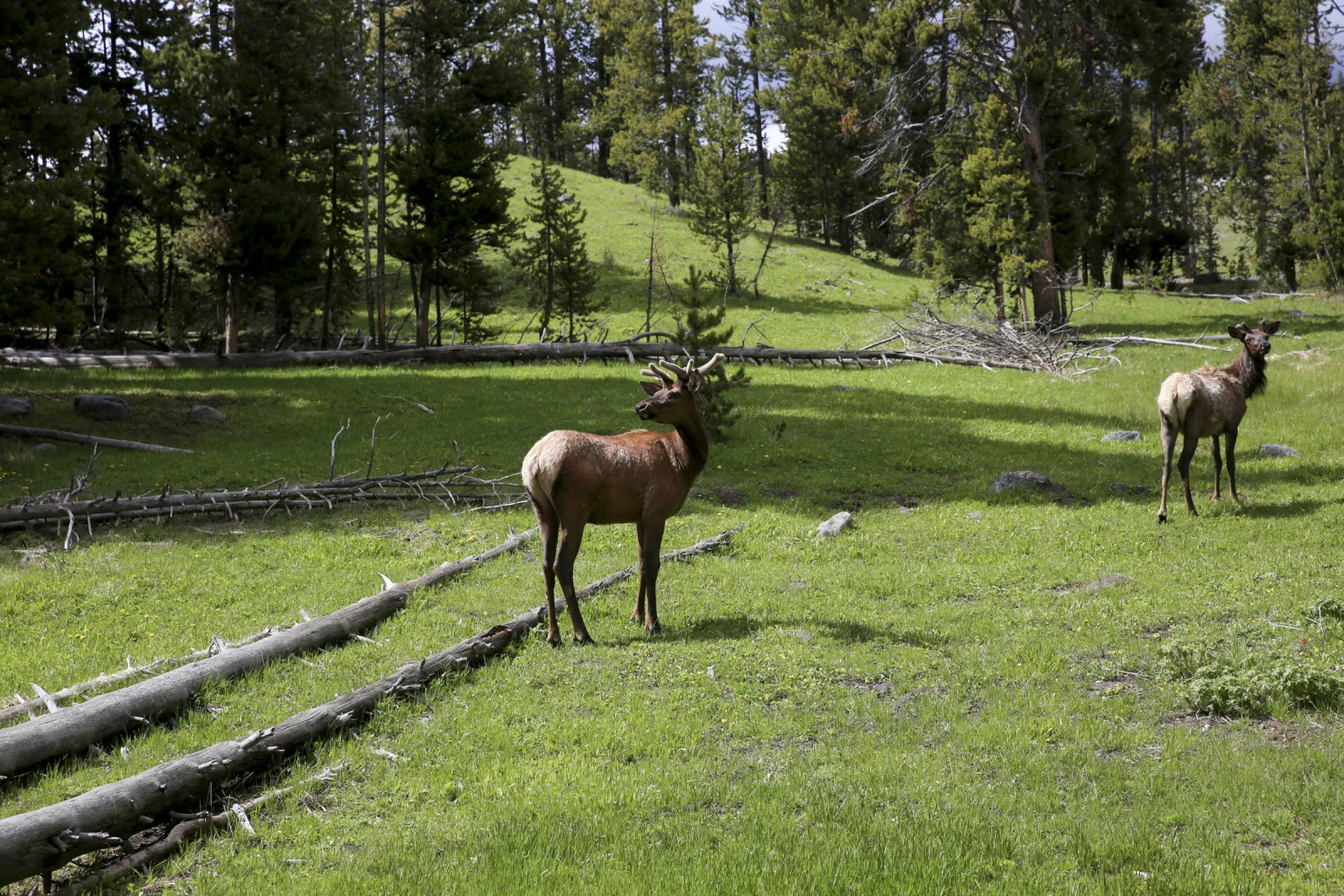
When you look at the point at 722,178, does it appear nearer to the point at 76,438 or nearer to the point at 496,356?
the point at 496,356

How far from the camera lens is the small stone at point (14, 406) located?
20812 millimetres

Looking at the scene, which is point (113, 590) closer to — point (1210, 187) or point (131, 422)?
point (131, 422)

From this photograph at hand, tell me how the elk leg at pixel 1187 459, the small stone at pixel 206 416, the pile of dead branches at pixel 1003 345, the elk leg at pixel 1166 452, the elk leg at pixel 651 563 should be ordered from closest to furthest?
the elk leg at pixel 651 563, the elk leg at pixel 1166 452, the elk leg at pixel 1187 459, the small stone at pixel 206 416, the pile of dead branches at pixel 1003 345

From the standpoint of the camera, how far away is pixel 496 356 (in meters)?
31.4

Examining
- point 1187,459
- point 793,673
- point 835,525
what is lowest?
point 793,673

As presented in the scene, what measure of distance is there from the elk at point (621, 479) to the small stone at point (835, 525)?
4.50 m

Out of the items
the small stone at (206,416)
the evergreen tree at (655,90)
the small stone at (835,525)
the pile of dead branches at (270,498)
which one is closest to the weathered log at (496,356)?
the small stone at (206,416)

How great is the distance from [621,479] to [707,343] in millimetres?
9675

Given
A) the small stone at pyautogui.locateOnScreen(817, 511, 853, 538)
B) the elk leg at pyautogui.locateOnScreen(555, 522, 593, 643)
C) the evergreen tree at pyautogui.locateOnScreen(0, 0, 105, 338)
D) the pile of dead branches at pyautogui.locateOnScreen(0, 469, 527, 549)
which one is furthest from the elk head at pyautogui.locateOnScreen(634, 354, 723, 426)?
the evergreen tree at pyautogui.locateOnScreen(0, 0, 105, 338)

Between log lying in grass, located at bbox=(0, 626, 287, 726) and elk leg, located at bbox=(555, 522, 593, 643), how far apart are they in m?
2.97

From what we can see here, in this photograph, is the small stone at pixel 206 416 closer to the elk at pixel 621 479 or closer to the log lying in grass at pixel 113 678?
the log lying in grass at pixel 113 678

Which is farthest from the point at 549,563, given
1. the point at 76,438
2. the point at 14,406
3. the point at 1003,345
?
the point at 1003,345

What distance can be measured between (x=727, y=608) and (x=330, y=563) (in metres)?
5.64

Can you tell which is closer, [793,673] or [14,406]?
[793,673]
